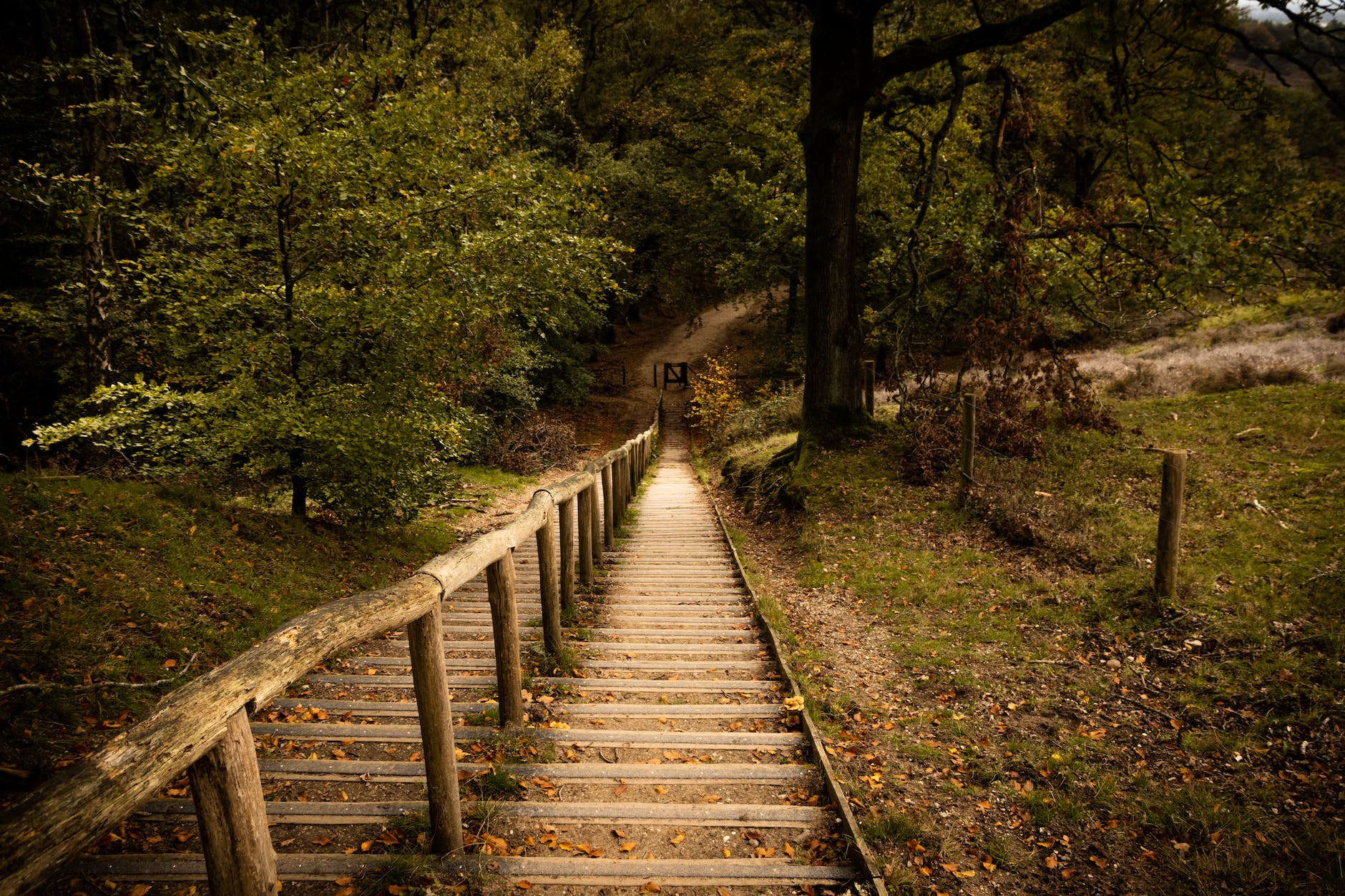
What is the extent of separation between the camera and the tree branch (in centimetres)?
783

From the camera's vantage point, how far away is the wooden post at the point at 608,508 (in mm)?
8594

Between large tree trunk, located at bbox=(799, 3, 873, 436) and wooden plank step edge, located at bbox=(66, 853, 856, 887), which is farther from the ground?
large tree trunk, located at bbox=(799, 3, 873, 436)

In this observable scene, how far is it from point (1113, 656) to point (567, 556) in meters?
4.65

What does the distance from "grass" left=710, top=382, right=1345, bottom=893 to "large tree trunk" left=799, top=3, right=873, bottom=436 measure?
191 centimetres

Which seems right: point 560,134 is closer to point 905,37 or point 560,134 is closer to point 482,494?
point 905,37

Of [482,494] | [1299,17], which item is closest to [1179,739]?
[1299,17]

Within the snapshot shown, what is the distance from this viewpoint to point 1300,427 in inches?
343

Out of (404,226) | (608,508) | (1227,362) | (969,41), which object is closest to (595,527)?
(608,508)

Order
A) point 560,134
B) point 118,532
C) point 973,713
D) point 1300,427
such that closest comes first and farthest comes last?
point 973,713 → point 118,532 → point 1300,427 → point 560,134

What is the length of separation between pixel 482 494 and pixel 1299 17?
13241mm

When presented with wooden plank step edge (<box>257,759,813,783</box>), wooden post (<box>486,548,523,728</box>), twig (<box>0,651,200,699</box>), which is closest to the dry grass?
wooden plank step edge (<box>257,759,813,783</box>)

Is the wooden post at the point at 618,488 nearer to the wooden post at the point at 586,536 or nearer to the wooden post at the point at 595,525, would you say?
the wooden post at the point at 595,525

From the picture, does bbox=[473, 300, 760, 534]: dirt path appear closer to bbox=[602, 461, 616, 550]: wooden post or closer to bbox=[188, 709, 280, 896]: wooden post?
bbox=[602, 461, 616, 550]: wooden post

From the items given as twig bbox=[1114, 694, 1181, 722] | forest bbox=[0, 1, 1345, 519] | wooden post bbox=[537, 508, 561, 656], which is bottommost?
twig bbox=[1114, 694, 1181, 722]
